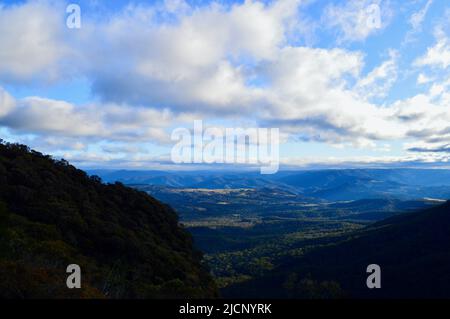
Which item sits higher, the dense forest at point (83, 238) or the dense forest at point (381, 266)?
the dense forest at point (83, 238)

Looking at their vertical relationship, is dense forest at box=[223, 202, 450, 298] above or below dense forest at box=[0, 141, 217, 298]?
below

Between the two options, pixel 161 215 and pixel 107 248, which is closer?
pixel 107 248

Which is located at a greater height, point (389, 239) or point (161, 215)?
point (161, 215)

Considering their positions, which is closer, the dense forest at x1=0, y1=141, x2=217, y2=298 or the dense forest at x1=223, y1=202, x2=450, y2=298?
the dense forest at x1=0, y1=141, x2=217, y2=298

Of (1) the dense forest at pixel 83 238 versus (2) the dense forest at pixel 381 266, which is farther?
(2) the dense forest at pixel 381 266
